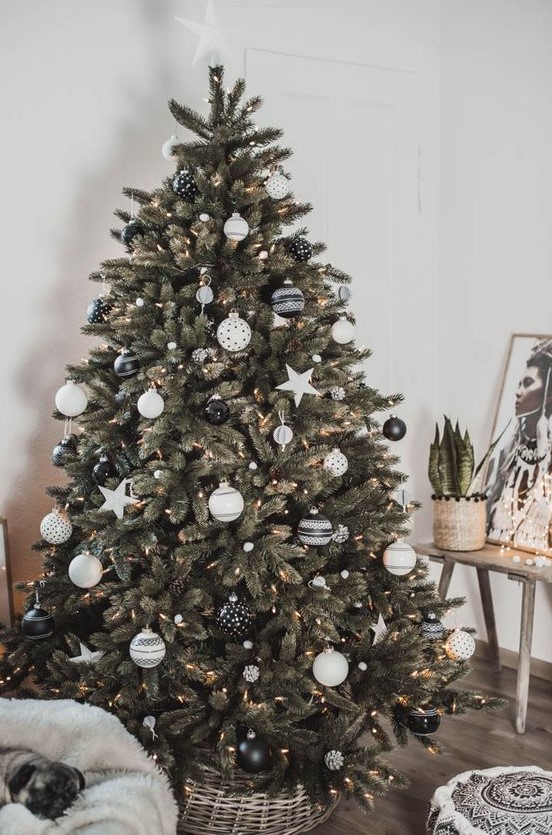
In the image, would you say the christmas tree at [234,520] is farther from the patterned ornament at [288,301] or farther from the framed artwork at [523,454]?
the framed artwork at [523,454]

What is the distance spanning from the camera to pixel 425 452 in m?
3.35

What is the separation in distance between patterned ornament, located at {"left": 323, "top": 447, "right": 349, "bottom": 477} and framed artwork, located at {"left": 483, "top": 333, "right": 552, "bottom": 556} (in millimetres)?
1140

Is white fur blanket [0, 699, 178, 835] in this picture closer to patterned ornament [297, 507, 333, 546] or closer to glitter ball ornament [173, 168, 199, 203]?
patterned ornament [297, 507, 333, 546]

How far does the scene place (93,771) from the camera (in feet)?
4.93

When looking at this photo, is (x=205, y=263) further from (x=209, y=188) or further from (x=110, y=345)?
(x=110, y=345)

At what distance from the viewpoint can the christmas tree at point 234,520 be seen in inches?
71.4

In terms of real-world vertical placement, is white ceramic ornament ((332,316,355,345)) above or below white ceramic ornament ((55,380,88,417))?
above

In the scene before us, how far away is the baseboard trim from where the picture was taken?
9.66ft

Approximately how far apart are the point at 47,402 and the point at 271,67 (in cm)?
146

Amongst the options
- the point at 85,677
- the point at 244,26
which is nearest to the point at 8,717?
the point at 85,677

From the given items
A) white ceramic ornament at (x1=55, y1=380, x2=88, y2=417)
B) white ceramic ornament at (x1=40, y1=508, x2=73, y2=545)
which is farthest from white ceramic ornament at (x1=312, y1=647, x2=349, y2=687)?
white ceramic ornament at (x1=55, y1=380, x2=88, y2=417)

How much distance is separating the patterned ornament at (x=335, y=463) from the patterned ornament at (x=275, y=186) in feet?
2.13

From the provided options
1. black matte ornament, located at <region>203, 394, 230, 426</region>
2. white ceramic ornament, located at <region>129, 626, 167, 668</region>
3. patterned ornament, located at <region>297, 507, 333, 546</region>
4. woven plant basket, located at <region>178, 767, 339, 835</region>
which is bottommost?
woven plant basket, located at <region>178, 767, 339, 835</region>

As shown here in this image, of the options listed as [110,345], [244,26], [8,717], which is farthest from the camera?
[244,26]
